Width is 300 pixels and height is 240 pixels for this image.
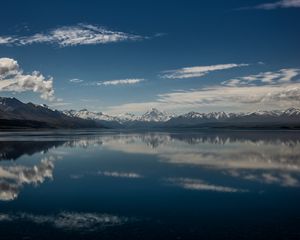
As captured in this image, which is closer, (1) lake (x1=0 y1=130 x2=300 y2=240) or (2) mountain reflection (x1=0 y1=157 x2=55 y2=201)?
(1) lake (x1=0 y1=130 x2=300 y2=240)

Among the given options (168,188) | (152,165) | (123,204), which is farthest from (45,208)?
(152,165)

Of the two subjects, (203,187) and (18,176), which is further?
(18,176)

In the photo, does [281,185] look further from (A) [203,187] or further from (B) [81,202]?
(B) [81,202]

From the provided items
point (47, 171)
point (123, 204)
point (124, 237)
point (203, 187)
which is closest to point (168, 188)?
point (203, 187)

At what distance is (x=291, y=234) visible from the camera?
15953mm

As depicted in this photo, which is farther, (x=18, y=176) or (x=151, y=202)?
(x=18, y=176)

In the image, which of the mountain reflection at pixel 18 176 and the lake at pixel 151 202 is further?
the mountain reflection at pixel 18 176

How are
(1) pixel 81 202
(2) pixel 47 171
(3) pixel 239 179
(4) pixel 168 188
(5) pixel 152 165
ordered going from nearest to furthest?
(1) pixel 81 202, (4) pixel 168 188, (3) pixel 239 179, (2) pixel 47 171, (5) pixel 152 165

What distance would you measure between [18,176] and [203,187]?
1600cm

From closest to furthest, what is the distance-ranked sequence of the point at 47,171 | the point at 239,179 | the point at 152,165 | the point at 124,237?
the point at 124,237, the point at 239,179, the point at 47,171, the point at 152,165

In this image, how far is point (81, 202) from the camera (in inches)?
905

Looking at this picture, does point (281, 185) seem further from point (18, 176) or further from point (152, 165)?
point (18, 176)

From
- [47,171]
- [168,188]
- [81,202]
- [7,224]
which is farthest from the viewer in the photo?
[47,171]

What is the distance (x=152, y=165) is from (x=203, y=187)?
14.6 meters
